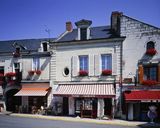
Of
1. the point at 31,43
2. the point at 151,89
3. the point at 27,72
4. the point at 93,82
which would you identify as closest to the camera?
the point at 151,89

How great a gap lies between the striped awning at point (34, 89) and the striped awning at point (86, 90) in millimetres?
2074

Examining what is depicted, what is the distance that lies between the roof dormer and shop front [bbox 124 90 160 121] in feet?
26.3

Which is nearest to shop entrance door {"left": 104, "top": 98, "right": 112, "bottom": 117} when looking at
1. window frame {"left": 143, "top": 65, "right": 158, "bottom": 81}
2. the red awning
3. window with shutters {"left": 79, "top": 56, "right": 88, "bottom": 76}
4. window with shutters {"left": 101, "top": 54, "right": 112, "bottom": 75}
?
the red awning

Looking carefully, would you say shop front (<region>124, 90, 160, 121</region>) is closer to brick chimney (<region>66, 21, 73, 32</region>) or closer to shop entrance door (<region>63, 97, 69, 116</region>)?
shop entrance door (<region>63, 97, 69, 116</region>)

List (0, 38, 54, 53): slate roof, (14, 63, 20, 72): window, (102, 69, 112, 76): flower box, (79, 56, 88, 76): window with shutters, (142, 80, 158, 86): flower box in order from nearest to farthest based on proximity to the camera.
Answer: (142, 80, 158, 86): flower box → (102, 69, 112, 76): flower box → (79, 56, 88, 76): window with shutters → (14, 63, 20, 72): window → (0, 38, 54, 53): slate roof

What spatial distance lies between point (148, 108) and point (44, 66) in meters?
13.2

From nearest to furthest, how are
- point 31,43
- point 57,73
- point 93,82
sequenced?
point 93,82 → point 57,73 → point 31,43

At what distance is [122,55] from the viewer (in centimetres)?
2719

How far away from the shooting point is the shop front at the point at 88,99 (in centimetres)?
2680

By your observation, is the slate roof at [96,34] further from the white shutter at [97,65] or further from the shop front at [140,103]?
the shop front at [140,103]

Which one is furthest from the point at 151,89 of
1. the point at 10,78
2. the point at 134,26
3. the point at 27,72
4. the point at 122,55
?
the point at 10,78

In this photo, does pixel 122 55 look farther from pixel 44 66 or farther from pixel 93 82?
pixel 44 66

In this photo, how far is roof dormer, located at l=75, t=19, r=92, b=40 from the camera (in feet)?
95.3

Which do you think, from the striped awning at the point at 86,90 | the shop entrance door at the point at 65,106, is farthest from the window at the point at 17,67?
the shop entrance door at the point at 65,106
